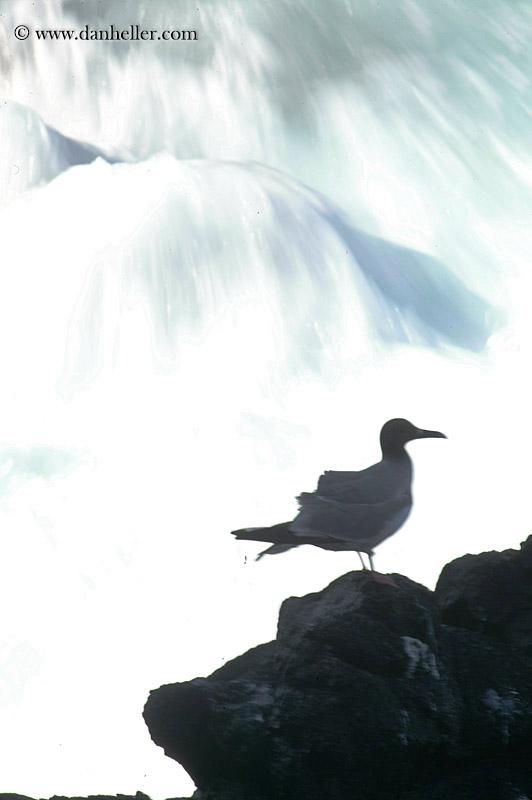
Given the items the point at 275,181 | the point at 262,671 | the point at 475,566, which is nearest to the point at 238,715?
the point at 262,671

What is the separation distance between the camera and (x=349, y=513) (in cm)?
370

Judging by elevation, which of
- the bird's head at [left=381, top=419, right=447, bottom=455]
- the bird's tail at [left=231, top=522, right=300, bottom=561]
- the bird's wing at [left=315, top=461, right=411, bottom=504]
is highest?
the bird's head at [left=381, top=419, right=447, bottom=455]

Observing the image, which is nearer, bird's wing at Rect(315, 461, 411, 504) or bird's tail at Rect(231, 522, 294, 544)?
bird's tail at Rect(231, 522, 294, 544)

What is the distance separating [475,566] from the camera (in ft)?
12.7

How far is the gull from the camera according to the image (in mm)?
3537

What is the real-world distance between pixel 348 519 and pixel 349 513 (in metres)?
0.03

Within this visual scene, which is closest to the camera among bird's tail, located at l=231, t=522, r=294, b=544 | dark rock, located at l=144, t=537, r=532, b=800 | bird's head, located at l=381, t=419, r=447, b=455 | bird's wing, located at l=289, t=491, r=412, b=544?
dark rock, located at l=144, t=537, r=532, b=800

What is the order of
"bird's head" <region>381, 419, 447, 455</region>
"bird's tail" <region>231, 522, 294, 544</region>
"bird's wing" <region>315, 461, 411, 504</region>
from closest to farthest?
"bird's tail" <region>231, 522, 294, 544</region>, "bird's wing" <region>315, 461, 411, 504</region>, "bird's head" <region>381, 419, 447, 455</region>

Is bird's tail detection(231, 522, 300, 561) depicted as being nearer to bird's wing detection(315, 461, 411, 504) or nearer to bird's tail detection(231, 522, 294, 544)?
bird's tail detection(231, 522, 294, 544)

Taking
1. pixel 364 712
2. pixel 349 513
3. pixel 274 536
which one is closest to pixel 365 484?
pixel 349 513

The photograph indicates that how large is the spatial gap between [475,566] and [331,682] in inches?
38.5

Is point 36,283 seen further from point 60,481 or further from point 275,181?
point 275,181

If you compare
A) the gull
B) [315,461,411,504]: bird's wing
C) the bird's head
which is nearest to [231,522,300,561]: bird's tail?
the gull

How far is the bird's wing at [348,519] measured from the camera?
3.60 meters
